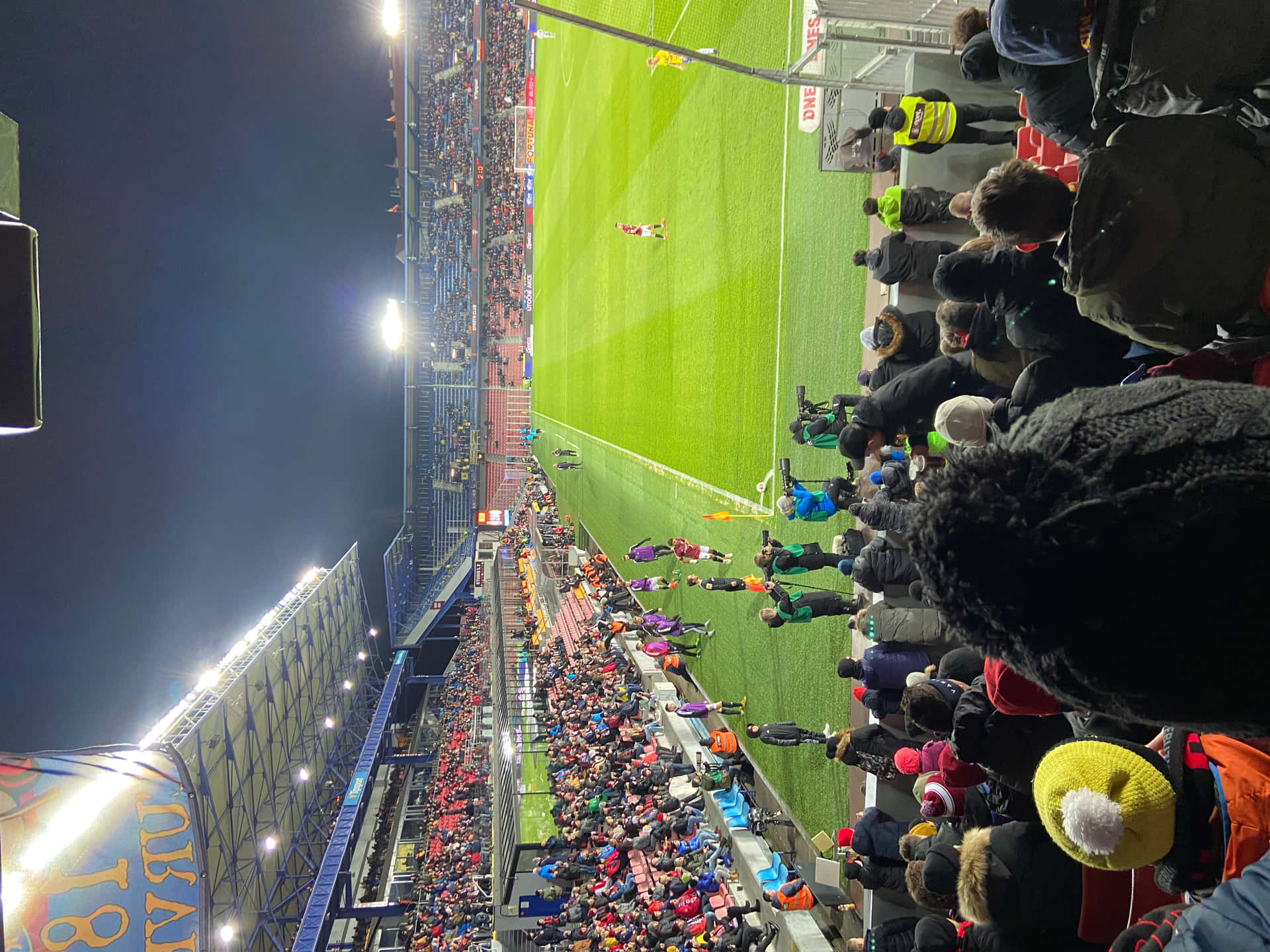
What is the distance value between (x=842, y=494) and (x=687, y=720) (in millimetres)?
5119

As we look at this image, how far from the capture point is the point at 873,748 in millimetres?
5848

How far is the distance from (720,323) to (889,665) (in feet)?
21.9

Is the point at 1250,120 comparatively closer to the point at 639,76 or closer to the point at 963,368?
the point at 963,368

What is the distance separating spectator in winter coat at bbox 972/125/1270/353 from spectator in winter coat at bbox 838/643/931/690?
351 centimetres

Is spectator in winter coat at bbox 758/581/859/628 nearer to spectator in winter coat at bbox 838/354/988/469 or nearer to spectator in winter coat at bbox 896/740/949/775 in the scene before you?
spectator in winter coat at bbox 896/740/949/775

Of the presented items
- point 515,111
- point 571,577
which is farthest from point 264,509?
point 515,111

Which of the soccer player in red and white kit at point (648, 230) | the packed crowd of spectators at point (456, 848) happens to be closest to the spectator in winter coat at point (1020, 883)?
the soccer player in red and white kit at point (648, 230)

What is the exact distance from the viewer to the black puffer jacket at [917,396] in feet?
15.8

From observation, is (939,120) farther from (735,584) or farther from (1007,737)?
(735,584)

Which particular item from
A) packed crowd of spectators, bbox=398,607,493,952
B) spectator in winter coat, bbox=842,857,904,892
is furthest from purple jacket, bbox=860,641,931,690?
packed crowd of spectators, bbox=398,607,493,952

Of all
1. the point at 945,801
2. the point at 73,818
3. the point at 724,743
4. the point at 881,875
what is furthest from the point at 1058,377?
the point at 73,818

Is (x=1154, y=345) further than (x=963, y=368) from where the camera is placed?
No

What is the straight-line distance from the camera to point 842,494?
6668 millimetres

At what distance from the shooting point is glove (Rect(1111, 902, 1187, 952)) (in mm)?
2025
